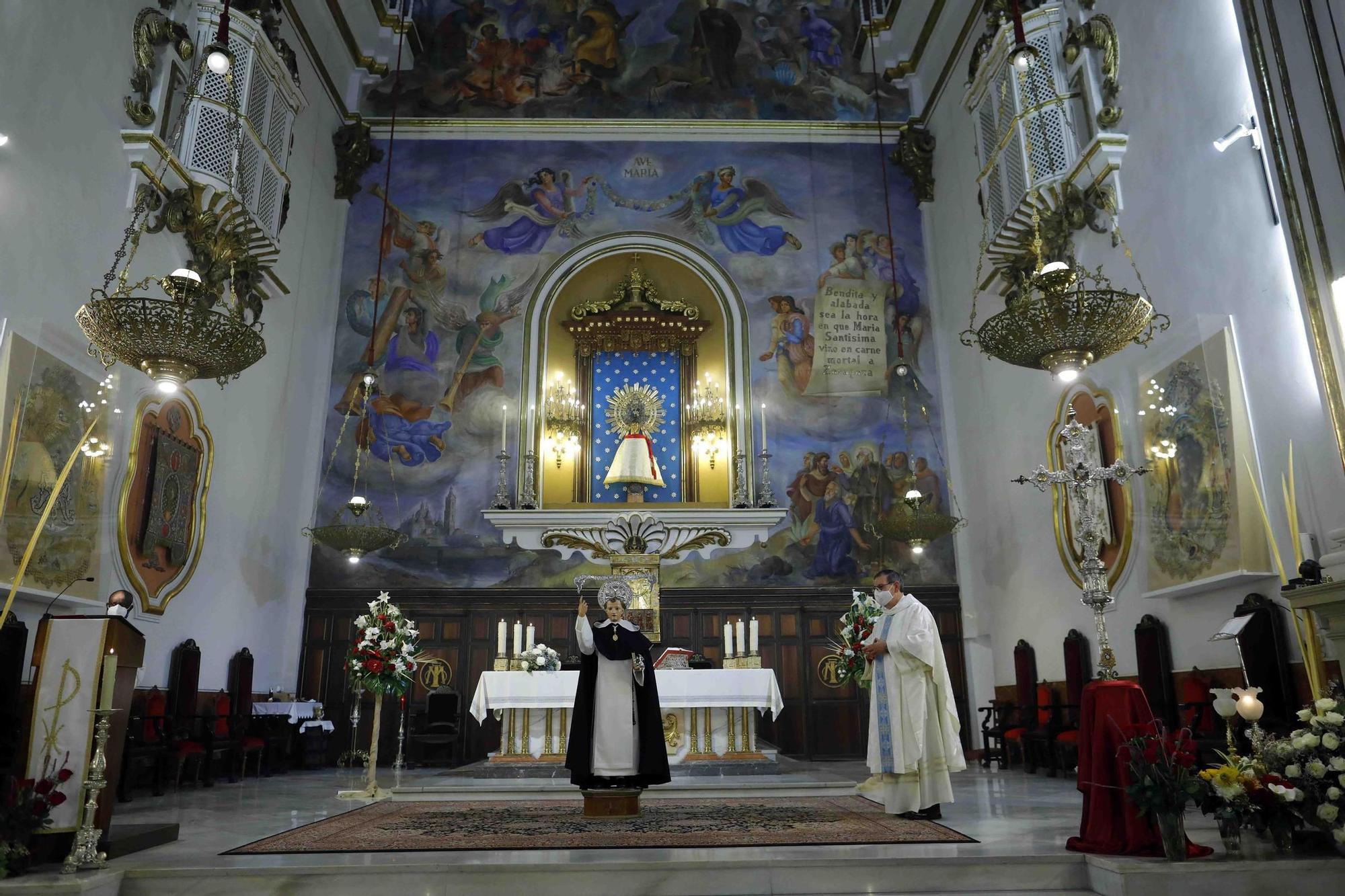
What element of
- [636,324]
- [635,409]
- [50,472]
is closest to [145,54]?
[50,472]

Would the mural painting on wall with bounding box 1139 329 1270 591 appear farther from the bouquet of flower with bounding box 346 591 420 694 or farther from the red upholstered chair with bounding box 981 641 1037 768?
the bouquet of flower with bounding box 346 591 420 694

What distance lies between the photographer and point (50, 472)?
8039mm

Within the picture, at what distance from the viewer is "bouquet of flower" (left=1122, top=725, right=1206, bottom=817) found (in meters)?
4.79

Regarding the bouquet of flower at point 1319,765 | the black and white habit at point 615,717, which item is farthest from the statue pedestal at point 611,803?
the bouquet of flower at point 1319,765

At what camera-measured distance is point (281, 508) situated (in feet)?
43.2

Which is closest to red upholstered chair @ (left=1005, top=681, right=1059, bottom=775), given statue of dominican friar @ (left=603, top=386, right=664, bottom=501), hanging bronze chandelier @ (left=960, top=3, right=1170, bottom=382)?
hanging bronze chandelier @ (left=960, top=3, right=1170, bottom=382)

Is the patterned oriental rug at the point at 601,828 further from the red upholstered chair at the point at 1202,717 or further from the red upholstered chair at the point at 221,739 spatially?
the red upholstered chair at the point at 221,739

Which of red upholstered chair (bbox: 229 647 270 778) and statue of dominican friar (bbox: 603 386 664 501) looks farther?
statue of dominican friar (bbox: 603 386 664 501)

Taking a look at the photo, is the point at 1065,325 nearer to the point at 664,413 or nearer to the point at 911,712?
the point at 911,712

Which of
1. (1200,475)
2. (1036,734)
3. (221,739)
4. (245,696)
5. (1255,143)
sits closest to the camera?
(1255,143)

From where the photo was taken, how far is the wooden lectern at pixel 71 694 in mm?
5258

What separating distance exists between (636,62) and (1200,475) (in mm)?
11162

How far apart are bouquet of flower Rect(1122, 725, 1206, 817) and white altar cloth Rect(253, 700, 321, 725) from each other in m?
9.73

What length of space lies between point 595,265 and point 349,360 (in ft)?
13.3
